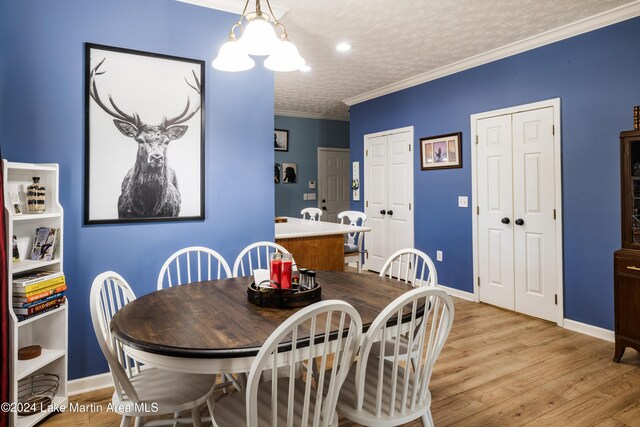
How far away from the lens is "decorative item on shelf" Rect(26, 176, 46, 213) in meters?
2.21

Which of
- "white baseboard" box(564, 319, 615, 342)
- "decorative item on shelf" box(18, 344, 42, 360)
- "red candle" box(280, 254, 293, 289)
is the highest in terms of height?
"red candle" box(280, 254, 293, 289)

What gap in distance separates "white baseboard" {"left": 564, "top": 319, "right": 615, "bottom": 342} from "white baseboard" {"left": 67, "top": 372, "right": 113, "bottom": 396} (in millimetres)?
3670

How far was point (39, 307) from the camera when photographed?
6.97 feet

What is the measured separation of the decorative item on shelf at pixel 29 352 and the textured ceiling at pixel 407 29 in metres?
2.51

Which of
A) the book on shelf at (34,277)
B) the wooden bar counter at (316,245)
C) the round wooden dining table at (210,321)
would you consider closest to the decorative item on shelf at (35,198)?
the book on shelf at (34,277)

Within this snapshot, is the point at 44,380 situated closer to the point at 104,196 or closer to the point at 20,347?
the point at 20,347

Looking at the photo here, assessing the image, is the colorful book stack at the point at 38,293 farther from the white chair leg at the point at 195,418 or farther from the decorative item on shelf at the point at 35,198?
the white chair leg at the point at 195,418

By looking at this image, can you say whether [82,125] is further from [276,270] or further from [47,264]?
[276,270]

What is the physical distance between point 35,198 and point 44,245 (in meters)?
0.27

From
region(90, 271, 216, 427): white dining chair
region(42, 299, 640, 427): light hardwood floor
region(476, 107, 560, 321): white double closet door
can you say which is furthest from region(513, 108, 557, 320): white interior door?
region(90, 271, 216, 427): white dining chair

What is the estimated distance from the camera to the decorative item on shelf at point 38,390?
2176mm

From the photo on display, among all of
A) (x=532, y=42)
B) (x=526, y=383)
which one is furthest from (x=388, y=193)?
(x=526, y=383)

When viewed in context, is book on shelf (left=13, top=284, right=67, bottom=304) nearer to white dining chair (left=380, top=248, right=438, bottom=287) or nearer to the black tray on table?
the black tray on table

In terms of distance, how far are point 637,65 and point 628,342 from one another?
6.73 feet
